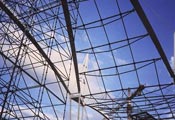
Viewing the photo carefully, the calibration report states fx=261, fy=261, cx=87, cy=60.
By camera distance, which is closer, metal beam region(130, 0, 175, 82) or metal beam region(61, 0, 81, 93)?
metal beam region(130, 0, 175, 82)

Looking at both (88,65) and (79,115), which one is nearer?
(79,115)

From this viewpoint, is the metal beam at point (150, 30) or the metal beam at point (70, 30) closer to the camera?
the metal beam at point (150, 30)

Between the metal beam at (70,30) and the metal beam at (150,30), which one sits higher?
the metal beam at (70,30)

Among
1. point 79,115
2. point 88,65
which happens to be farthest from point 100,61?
point 79,115

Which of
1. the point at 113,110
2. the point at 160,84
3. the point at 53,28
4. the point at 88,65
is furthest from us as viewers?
the point at 53,28

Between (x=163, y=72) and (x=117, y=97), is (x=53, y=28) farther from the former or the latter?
(x=163, y=72)

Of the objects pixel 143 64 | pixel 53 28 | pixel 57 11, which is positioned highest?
pixel 57 11

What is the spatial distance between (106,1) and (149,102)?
753cm

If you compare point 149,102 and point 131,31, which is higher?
point 131,31

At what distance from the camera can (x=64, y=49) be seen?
21.5 meters

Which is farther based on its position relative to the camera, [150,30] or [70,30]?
[70,30]

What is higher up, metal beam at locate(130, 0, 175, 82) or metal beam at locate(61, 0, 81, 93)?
metal beam at locate(61, 0, 81, 93)

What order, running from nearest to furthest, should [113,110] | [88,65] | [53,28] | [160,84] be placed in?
1. [160,84]
2. [113,110]
3. [88,65]
4. [53,28]

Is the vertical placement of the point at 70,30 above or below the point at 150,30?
above
